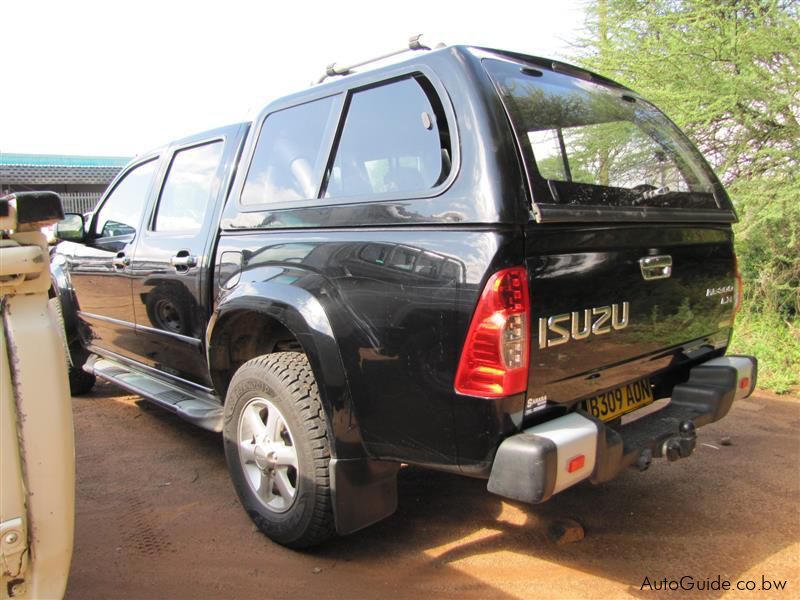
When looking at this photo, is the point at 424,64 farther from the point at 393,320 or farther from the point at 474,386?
the point at 474,386

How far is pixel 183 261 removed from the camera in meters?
3.49

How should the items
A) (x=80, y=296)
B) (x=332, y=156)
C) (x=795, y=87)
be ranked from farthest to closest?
(x=795, y=87) → (x=80, y=296) → (x=332, y=156)

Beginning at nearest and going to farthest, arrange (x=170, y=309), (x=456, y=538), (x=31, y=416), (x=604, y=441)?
(x=31, y=416)
(x=604, y=441)
(x=456, y=538)
(x=170, y=309)

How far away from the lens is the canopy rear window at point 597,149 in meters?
2.34

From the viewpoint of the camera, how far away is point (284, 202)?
292 centimetres

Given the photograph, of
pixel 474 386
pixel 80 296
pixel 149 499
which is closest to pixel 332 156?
pixel 474 386

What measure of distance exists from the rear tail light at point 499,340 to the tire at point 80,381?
4392 millimetres

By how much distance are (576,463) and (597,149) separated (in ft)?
4.76

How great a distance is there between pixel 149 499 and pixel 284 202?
1833 mm

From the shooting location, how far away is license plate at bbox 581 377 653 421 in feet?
8.47

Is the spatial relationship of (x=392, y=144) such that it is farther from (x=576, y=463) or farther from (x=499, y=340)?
(x=576, y=463)

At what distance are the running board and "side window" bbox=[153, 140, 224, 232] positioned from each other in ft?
3.24

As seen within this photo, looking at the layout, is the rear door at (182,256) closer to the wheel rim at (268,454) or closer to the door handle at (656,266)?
the wheel rim at (268,454)

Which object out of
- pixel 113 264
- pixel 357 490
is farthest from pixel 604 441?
pixel 113 264
